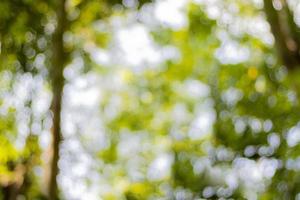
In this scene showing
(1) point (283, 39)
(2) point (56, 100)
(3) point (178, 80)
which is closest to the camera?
(2) point (56, 100)

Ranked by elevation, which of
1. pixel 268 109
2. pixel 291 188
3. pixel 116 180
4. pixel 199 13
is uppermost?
pixel 199 13

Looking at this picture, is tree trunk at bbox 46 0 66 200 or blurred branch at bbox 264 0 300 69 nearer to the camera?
tree trunk at bbox 46 0 66 200

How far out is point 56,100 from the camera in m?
3.96

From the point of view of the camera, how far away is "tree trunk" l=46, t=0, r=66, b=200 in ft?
12.4

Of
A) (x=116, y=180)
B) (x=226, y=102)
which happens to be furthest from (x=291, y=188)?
(x=116, y=180)

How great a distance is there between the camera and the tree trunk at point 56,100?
149 inches

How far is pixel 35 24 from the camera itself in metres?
5.55

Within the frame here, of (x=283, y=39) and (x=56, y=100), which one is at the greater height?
(x=283, y=39)

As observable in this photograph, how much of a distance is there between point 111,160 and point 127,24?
9.33ft

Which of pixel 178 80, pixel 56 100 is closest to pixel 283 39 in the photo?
pixel 56 100

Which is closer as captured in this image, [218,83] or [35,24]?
[35,24]

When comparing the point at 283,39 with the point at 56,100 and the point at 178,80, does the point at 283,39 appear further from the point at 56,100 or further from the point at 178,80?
the point at 178,80

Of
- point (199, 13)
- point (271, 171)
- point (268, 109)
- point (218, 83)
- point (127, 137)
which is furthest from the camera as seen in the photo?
point (127, 137)

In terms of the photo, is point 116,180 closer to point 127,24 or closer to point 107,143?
point 107,143
